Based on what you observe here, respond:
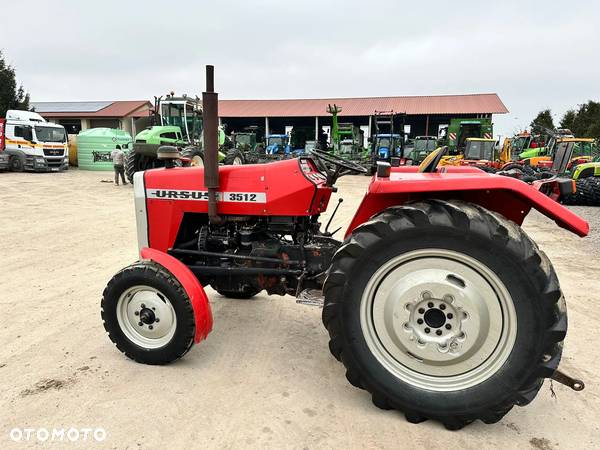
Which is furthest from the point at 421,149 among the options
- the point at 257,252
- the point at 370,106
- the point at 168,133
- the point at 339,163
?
the point at 257,252

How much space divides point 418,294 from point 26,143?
2065cm

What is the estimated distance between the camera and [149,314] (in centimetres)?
282

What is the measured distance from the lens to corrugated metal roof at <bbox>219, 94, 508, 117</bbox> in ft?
103

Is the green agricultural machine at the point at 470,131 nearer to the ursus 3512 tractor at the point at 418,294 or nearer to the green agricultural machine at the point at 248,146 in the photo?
the green agricultural machine at the point at 248,146

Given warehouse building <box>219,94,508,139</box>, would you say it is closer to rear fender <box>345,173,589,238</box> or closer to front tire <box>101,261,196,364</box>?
rear fender <box>345,173,589,238</box>

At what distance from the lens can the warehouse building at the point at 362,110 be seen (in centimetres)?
3136

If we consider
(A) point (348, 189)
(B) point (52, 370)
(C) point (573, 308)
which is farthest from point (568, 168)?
(B) point (52, 370)

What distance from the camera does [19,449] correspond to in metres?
2.05

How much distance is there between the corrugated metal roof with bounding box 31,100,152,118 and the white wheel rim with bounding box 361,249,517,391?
33419 mm

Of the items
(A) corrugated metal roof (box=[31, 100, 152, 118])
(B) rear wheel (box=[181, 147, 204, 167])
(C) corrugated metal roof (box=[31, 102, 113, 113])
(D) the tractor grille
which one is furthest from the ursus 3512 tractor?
(C) corrugated metal roof (box=[31, 102, 113, 113])

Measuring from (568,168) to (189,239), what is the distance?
14651 millimetres

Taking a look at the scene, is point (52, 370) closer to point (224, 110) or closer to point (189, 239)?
point (189, 239)

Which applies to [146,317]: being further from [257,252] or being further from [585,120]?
[585,120]

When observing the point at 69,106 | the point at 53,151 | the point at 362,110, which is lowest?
the point at 53,151
